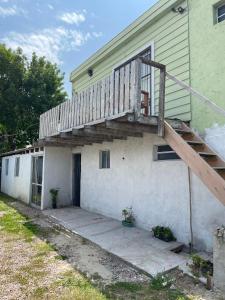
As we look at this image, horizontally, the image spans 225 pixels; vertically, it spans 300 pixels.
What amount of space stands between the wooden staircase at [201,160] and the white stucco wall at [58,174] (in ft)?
21.4

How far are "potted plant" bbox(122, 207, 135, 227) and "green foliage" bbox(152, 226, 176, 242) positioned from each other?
117 centimetres

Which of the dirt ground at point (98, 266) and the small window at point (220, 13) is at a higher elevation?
the small window at point (220, 13)

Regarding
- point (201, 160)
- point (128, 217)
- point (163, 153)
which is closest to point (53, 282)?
point (201, 160)

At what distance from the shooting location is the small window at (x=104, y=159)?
9.19 meters

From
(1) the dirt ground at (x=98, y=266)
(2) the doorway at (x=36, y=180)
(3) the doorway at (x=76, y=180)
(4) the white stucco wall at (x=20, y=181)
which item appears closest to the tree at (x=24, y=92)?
(4) the white stucco wall at (x=20, y=181)

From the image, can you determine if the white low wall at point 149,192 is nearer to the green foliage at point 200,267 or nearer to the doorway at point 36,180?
the green foliage at point 200,267

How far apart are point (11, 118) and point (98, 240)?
13.9 meters

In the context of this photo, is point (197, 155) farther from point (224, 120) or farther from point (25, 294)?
point (25, 294)

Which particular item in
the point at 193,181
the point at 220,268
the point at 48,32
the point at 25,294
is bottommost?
the point at 25,294

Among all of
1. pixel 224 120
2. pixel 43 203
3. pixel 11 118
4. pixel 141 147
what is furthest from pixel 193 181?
pixel 11 118

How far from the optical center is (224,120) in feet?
17.4

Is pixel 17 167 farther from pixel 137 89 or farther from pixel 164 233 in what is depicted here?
pixel 137 89

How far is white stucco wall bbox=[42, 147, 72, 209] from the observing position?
10.6m

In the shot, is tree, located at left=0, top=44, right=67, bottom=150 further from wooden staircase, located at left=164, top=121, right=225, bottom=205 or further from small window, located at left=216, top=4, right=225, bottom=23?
wooden staircase, located at left=164, top=121, right=225, bottom=205
